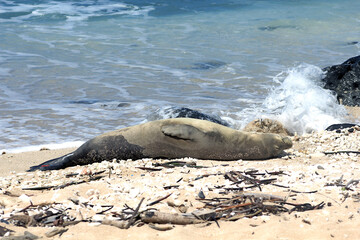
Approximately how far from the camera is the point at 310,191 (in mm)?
3531

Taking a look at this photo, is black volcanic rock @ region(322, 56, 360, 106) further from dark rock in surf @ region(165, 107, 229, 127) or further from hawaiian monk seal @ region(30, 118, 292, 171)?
hawaiian monk seal @ region(30, 118, 292, 171)

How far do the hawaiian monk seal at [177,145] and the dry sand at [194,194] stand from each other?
147 millimetres

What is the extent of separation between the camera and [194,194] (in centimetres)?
360

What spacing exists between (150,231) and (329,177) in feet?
5.41

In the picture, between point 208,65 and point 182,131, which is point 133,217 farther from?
point 208,65

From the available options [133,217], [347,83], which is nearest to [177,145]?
[133,217]

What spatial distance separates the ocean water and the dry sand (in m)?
2.11

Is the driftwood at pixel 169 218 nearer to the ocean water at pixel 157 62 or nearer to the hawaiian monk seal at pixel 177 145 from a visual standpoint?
the hawaiian monk seal at pixel 177 145

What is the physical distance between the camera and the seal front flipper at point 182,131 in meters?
5.12

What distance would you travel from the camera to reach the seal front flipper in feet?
16.8

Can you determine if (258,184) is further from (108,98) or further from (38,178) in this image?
(108,98)

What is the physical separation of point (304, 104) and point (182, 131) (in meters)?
3.65

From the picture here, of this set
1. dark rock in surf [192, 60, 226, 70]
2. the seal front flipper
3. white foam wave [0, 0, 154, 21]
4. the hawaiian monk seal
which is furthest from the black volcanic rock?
white foam wave [0, 0, 154, 21]

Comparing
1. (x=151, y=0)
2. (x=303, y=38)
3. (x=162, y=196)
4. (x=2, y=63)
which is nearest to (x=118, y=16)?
(x=151, y=0)
